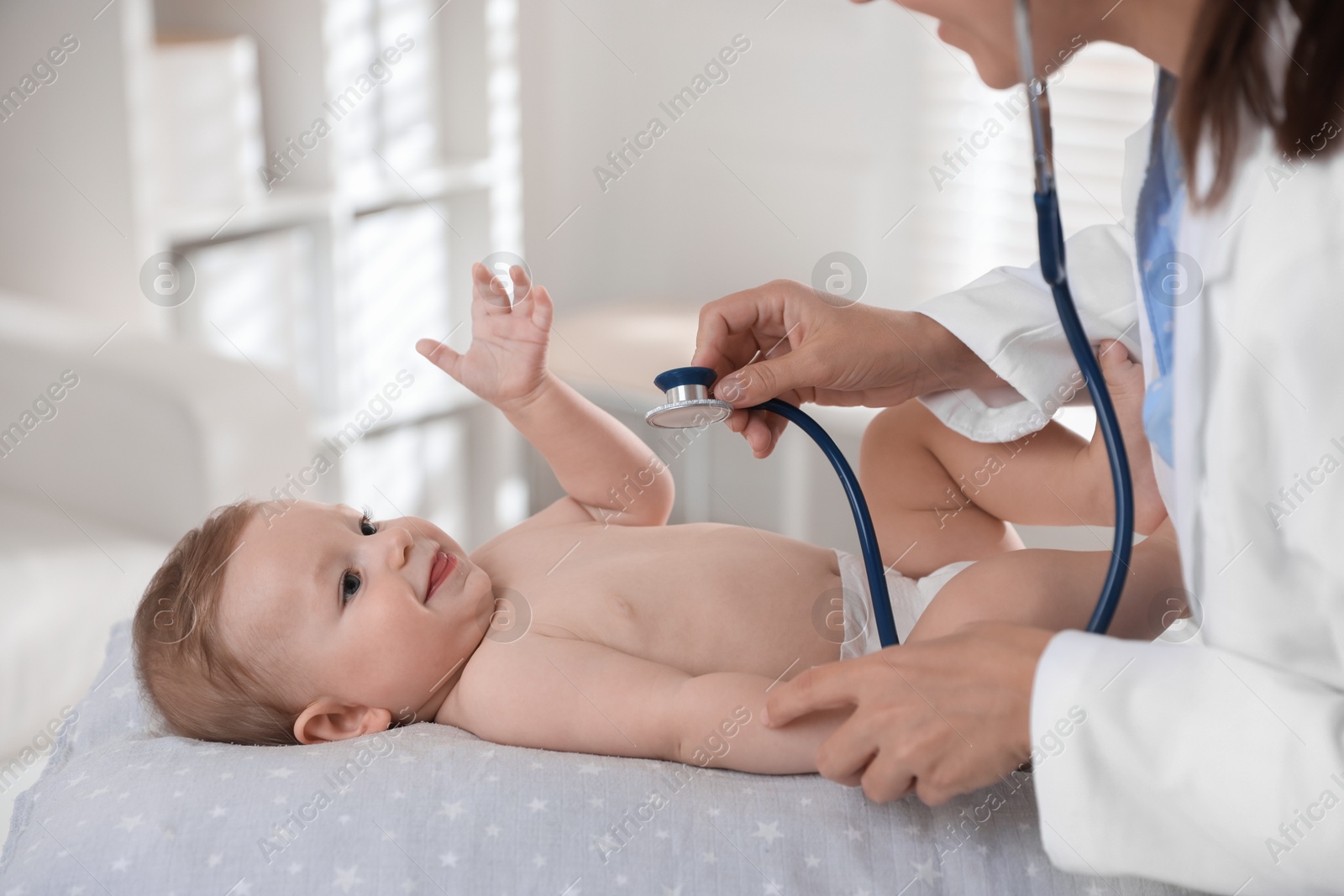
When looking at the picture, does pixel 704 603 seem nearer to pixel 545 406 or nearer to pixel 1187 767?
pixel 545 406

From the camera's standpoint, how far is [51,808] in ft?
A: 2.89

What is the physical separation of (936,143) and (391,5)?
1.14 meters

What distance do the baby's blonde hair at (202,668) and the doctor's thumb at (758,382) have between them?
0.48 meters

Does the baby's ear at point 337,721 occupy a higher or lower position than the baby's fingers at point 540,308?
lower

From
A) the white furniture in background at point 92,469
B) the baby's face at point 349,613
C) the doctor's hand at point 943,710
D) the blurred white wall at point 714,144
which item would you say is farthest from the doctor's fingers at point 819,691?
the blurred white wall at point 714,144

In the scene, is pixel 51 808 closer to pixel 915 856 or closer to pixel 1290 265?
pixel 915 856

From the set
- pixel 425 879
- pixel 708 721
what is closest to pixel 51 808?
pixel 425 879

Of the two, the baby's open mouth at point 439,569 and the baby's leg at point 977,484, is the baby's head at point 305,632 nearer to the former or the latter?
the baby's open mouth at point 439,569

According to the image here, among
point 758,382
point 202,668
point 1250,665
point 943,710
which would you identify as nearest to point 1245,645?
point 1250,665

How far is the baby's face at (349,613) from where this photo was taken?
39.6 inches

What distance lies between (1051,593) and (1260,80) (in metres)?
0.41

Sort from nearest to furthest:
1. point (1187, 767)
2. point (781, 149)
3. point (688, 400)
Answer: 1. point (1187, 767)
2. point (688, 400)
3. point (781, 149)

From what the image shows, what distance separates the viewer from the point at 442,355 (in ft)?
3.72

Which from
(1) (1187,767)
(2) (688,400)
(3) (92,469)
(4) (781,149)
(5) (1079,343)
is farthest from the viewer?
(4) (781,149)
